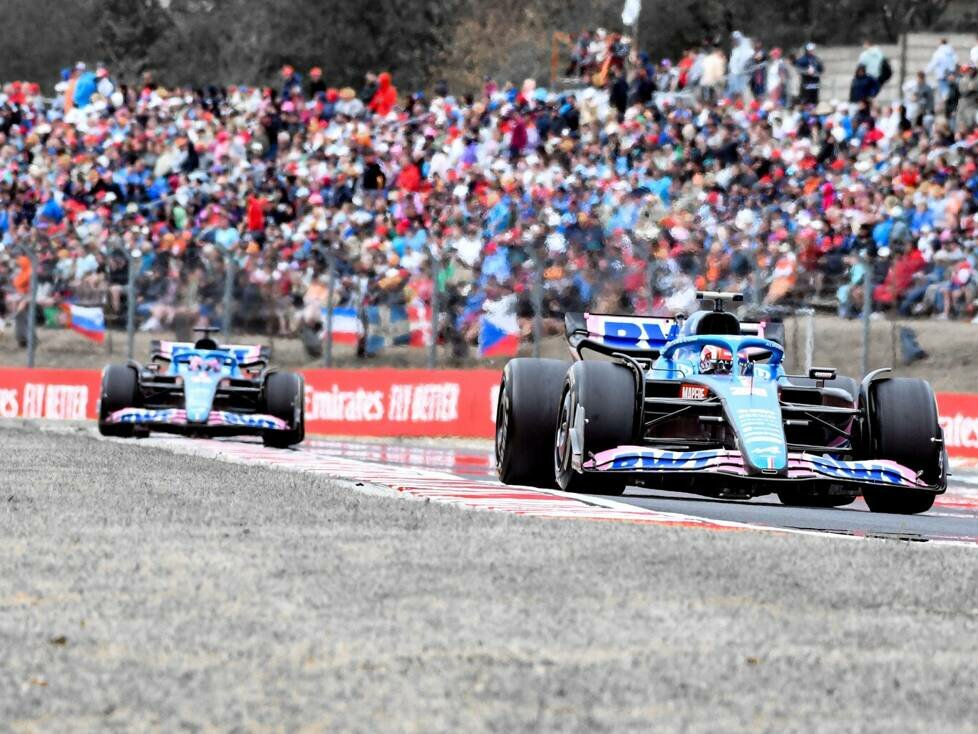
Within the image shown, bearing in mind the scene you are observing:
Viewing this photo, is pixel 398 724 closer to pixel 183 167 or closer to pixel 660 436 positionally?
pixel 660 436

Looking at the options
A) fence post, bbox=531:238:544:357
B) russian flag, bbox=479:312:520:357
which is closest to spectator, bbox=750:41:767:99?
russian flag, bbox=479:312:520:357

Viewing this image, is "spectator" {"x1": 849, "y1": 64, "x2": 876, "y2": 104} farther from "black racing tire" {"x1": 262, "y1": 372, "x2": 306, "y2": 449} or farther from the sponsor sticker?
the sponsor sticker

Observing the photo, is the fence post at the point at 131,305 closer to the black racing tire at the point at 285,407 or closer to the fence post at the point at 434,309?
the fence post at the point at 434,309

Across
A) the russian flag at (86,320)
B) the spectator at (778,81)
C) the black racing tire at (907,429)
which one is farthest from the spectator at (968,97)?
the black racing tire at (907,429)

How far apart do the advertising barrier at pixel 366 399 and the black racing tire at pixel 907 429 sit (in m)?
11.6

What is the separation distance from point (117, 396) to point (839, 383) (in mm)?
9566

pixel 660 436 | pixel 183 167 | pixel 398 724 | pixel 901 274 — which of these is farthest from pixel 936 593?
pixel 183 167

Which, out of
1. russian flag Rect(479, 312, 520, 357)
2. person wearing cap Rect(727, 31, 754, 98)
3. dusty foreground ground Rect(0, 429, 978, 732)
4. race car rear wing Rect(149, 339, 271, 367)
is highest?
person wearing cap Rect(727, 31, 754, 98)

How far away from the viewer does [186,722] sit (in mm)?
4488

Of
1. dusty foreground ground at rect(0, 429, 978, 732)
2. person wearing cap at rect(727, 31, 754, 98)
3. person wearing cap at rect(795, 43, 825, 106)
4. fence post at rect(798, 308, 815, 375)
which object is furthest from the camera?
person wearing cap at rect(727, 31, 754, 98)

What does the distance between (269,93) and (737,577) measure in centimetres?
2968

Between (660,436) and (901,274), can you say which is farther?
(901,274)

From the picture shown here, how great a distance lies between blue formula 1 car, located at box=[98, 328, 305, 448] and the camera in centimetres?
2097

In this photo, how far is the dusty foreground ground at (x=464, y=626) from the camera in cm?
472
